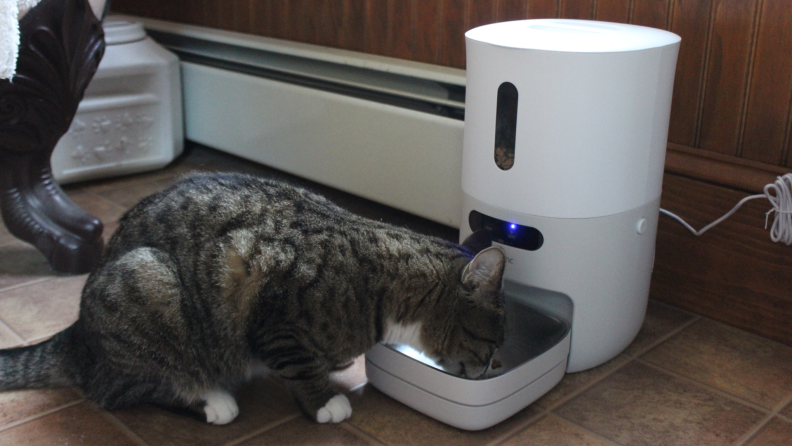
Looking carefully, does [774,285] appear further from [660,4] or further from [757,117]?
[660,4]

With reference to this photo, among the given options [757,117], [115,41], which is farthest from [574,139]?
[115,41]

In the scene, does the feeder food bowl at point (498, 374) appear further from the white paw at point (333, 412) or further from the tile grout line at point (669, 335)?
the tile grout line at point (669, 335)

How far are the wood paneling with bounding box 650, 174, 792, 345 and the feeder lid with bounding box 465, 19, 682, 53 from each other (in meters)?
0.44

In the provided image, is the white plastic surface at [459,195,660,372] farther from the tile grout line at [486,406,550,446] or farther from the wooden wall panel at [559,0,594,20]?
the wooden wall panel at [559,0,594,20]

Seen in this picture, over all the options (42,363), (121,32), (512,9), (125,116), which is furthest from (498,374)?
(121,32)

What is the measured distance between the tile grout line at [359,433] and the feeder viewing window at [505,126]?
561mm

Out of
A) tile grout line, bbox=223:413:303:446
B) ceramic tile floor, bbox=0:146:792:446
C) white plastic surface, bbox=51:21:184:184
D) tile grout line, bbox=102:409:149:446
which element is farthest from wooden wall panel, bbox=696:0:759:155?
white plastic surface, bbox=51:21:184:184

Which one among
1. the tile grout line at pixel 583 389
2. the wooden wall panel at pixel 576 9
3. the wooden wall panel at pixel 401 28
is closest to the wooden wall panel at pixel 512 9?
the wooden wall panel at pixel 576 9

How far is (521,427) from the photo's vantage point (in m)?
1.36

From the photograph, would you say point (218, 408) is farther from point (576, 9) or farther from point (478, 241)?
point (576, 9)

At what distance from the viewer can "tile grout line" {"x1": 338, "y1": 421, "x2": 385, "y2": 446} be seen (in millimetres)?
1310

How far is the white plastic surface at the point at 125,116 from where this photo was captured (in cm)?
248

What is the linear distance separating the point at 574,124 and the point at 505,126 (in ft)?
0.48

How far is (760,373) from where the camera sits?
1.53 metres
